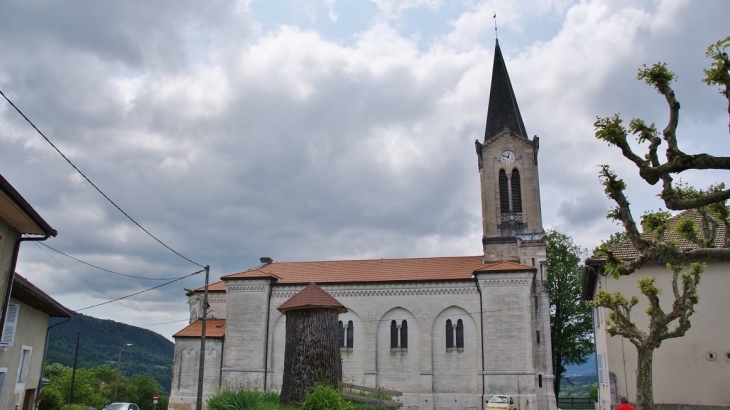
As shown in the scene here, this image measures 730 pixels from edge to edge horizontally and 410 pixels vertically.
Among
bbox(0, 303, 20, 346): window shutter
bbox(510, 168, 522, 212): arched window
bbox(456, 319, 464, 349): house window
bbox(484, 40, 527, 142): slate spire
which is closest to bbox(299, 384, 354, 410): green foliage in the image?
bbox(0, 303, 20, 346): window shutter

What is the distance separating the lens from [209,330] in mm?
39406

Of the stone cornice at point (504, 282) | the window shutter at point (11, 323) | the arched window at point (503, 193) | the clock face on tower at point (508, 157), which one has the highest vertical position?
the clock face on tower at point (508, 157)

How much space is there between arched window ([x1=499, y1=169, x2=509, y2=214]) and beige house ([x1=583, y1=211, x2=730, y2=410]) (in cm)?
1648

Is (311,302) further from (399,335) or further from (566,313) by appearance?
(566,313)

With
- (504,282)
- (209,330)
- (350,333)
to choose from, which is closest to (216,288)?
(209,330)

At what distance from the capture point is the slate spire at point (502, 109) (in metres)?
42.2

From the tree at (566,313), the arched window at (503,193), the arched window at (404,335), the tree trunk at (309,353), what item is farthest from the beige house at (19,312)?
the tree at (566,313)

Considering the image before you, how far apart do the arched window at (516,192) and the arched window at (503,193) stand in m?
0.43

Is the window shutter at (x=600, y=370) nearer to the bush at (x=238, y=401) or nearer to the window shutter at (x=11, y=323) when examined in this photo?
the bush at (x=238, y=401)

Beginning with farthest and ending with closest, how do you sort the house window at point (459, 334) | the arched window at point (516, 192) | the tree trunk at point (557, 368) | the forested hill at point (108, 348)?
1. the forested hill at point (108, 348)
2. the tree trunk at point (557, 368)
3. the arched window at point (516, 192)
4. the house window at point (459, 334)

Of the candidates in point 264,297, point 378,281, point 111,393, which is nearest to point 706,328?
point 378,281

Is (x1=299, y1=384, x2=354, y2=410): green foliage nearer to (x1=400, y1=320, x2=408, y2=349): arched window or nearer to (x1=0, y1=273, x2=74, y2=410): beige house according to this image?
(x1=0, y1=273, x2=74, y2=410): beige house

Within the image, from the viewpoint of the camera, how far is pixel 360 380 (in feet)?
117

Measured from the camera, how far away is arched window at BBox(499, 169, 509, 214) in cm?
4034
